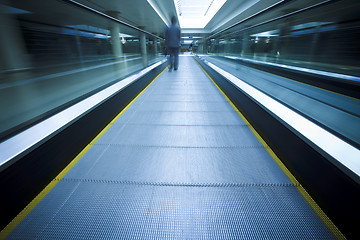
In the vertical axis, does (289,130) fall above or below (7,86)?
→ below

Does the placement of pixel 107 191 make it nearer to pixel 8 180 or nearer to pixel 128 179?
pixel 128 179

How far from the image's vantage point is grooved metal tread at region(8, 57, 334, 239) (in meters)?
1.13

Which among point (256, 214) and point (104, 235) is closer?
point (104, 235)

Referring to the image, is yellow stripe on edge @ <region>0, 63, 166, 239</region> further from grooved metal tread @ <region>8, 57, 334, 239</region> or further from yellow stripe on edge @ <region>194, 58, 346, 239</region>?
yellow stripe on edge @ <region>194, 58, 346, 239</region>

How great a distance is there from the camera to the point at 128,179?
1.55 m

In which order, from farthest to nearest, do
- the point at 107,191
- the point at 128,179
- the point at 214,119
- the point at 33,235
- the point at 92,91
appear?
the point at 214,119 < the point at 92,91 < the point at 128,179 < the point at 107,191 < the point at 33,235

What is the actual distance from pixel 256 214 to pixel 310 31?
430cm

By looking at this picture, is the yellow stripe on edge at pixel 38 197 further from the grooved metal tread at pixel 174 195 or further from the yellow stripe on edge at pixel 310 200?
the yellow stripe on edge at pixel 310 200

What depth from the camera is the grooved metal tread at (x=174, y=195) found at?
1.13 metres

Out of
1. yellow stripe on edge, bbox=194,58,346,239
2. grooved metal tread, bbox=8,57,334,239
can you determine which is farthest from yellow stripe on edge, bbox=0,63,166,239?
yellow stripe on edge, bbox=194,58,346,239

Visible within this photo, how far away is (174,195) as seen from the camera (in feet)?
4.55

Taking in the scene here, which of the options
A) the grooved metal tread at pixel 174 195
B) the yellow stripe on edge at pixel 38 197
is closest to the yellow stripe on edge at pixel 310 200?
the grooved metal tread at pixel 174 195

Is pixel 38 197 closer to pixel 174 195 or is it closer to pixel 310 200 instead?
pixel 174 195

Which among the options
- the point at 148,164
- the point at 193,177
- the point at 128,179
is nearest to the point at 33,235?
the point at 128,179
